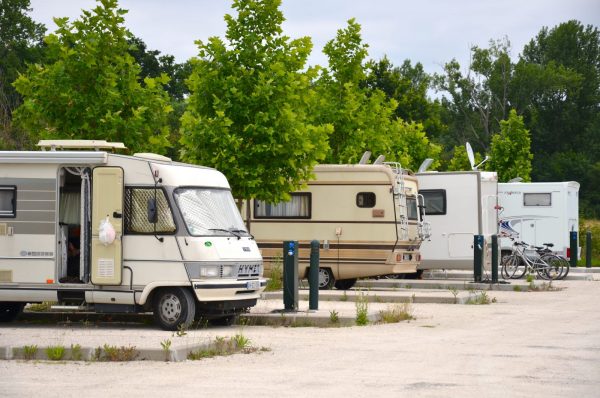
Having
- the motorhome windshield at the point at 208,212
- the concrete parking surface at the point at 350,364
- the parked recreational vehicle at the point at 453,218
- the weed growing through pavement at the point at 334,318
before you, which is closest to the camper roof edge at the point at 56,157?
the motorhome windshield at the point at 208,212

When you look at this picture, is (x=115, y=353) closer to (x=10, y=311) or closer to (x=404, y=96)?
(x=10, y=311)

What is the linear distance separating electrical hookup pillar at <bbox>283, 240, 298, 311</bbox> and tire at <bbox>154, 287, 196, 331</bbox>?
2.30 meters

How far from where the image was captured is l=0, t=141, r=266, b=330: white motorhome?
57.6ft

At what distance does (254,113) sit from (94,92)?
3795 mm

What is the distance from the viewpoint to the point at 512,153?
50.8m

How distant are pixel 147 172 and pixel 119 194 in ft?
1.76

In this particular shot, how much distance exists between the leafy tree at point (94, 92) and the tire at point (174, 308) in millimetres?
6633

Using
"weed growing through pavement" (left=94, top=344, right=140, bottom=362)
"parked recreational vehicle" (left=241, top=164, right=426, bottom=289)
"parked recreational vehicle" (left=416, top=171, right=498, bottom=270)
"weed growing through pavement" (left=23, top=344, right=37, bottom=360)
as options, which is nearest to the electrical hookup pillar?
"weed growing through pavement" (left=94, top=344, right=140, bottom=362)

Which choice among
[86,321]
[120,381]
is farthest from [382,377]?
[86,321]

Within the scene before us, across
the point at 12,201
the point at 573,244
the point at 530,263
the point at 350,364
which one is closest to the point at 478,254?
the point at 530,263

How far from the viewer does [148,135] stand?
24203 millimetres

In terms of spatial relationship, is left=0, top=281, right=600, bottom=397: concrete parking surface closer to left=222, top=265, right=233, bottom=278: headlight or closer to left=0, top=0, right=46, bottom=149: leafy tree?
left=222, top=265, right=233, bottom=278: headlight

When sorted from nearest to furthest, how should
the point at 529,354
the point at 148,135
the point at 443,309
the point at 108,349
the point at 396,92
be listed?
the point at 108,349
the point at 529,354
the point at 443,309
the point at 148,135
the point at 396,92

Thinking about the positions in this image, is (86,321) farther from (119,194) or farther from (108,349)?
(108,349)
